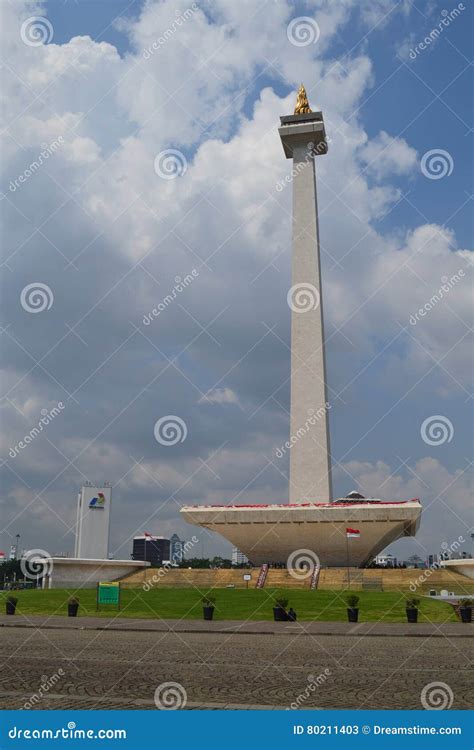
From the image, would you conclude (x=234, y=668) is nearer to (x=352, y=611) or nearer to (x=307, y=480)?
(x=352, y=611)

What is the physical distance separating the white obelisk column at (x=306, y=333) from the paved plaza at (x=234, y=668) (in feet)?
106

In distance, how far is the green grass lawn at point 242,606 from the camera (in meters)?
23.7

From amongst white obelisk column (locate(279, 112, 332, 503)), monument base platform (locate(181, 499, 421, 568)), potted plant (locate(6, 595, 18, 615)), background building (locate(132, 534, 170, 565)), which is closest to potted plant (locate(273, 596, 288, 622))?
potted plant (locate(6, 595, 18, 615))

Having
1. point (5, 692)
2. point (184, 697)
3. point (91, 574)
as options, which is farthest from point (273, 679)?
point (91, 574)

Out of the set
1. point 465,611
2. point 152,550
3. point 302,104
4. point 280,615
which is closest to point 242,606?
point 280,615

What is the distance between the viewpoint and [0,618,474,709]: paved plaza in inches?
319

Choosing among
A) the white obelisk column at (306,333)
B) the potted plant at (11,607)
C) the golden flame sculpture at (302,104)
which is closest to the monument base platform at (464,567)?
the white obelisk column at (306,333)

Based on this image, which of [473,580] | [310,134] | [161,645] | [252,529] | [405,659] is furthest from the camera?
[310,134]

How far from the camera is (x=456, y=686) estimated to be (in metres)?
9.18

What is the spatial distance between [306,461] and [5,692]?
140 feet

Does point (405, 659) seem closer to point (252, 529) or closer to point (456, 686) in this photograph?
point (456, 686)

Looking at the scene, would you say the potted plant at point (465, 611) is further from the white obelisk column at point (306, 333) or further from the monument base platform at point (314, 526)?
the white obelisk column at point (306, 333)

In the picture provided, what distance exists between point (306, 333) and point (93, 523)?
36.7 m

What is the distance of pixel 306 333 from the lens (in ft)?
172
